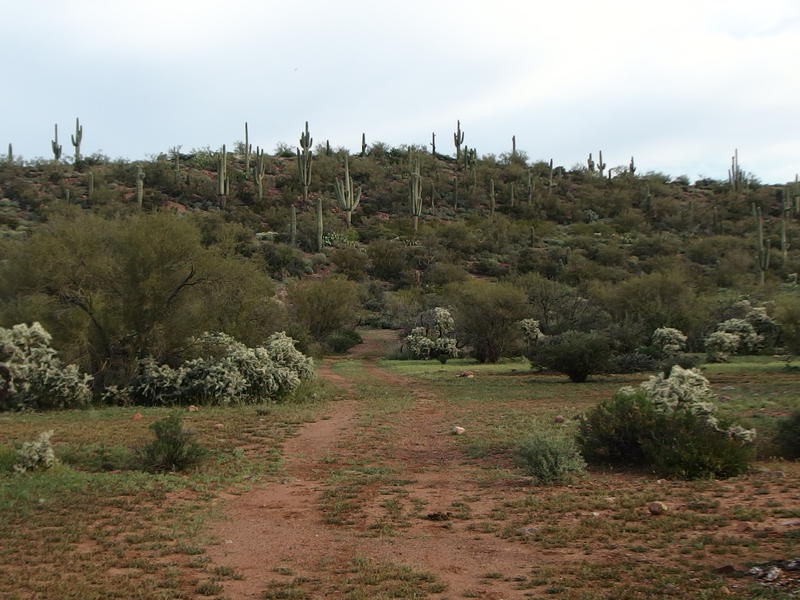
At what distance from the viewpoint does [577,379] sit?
24.1m

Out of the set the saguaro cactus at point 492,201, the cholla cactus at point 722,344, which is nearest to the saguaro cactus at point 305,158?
the saguaro cactus at point 492,201

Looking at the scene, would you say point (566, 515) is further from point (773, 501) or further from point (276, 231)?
point (276, 231)

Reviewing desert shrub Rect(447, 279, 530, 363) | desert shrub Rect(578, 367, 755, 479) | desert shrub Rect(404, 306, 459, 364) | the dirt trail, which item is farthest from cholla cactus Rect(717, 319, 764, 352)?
the dirt trail

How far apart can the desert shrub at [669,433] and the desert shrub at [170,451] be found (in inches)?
226

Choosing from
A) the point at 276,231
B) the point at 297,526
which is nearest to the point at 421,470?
the point at 297,526

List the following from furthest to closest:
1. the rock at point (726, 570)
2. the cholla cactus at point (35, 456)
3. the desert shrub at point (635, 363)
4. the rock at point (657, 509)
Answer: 1. the desert shrub at point (635, 363)
2. the cholla cactus at point (35, 456)
3. the rock at point (657, 509)
4. the rock at point (726, 570)

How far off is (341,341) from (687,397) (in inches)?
1033

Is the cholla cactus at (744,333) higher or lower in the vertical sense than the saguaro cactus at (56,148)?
lower

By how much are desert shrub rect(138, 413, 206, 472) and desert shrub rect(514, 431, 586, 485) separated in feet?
15.3

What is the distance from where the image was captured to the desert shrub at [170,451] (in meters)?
11.2

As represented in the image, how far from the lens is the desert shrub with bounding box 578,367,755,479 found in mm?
10242

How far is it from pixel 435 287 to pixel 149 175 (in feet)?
87.0

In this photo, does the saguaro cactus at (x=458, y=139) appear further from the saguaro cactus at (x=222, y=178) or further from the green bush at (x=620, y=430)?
the green bush at (x=620, y=430)

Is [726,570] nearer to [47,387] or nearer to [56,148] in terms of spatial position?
[47,387]
